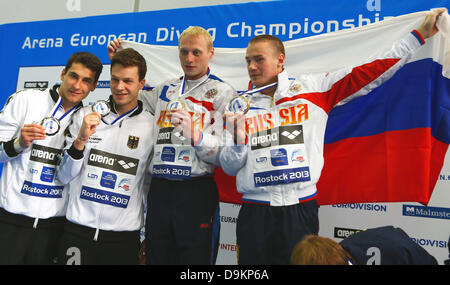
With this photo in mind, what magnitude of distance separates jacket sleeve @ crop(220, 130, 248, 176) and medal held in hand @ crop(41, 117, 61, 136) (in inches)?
42.0

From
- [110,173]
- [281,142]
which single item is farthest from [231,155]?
[110,173]

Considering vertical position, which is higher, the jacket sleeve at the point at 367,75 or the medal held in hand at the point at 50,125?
the jacket sleeve at the point at 367,75

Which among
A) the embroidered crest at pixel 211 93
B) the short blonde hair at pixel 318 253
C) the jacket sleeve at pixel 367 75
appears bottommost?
the short blonde hair at pixel 318 253

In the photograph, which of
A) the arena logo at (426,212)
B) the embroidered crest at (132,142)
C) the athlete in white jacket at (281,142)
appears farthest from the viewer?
the arena logo at (426,212)

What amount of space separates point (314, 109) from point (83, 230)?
5.34ft

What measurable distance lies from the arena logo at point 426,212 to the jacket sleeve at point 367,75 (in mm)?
1139

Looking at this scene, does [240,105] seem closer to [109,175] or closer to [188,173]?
[188,173]

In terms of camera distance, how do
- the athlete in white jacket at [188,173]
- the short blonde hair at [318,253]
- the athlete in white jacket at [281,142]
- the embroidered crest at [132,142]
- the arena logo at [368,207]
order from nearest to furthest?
the short blonde hair at [318,253] < the athlete in white jacket at [281,142] < the athlete in white jacket at [188,173] < the embroidered crest at [132,142] < the arena logo at [368,207]

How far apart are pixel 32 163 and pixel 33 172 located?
63 mm

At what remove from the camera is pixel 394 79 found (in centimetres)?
240

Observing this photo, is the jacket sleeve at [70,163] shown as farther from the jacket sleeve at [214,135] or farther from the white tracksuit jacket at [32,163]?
the jacket sleeve at [214,135]

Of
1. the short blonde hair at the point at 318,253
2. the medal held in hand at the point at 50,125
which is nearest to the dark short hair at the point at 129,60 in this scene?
the medal held in hand at the point at 50,125

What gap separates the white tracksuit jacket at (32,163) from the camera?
217cm

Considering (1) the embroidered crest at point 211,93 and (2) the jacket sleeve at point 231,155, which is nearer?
(2) the jacket sleeve at point 231,155
